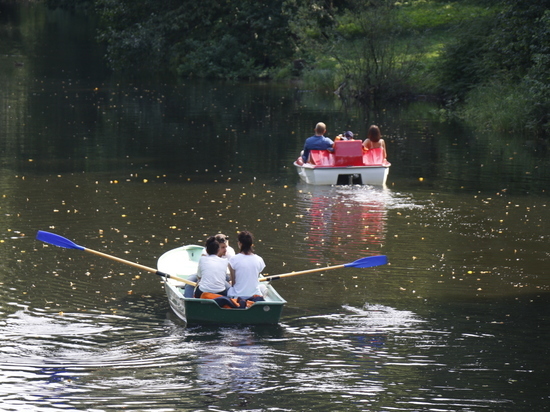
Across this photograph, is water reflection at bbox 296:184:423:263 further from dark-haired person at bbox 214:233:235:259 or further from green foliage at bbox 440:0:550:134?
green foliage at bbox 440:0:550:134

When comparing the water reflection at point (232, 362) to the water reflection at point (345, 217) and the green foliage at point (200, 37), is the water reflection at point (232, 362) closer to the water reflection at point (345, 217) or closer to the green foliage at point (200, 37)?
the water reflection at point (345, 217)

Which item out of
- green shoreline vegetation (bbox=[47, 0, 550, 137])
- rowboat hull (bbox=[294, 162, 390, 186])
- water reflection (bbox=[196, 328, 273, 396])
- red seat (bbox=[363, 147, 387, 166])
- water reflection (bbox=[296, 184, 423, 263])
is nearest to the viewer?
water reflection (bbox=[196, 328, 273, 396])

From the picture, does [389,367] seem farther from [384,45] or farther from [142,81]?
[142,81]

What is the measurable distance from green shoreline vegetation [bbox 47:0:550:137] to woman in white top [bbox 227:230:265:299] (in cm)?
2051

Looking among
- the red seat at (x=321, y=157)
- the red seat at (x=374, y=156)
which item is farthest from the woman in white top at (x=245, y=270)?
the red seat at (x=374, y=156)

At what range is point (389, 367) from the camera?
11.2 m

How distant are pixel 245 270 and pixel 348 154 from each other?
39.1 feet

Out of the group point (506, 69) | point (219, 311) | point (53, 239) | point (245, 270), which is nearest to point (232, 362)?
point (219, 311)

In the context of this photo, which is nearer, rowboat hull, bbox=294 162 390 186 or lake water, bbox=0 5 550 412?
lake water, bbox=0 5 550 412

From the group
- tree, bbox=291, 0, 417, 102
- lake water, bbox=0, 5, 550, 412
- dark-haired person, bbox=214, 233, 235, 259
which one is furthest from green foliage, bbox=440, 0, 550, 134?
dark-haired person, bbox=214, 233, 235, 259

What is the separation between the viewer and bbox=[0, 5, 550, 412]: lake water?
1056 cm

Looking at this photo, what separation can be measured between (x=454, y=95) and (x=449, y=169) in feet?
60.7

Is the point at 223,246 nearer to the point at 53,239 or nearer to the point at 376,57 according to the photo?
the point at 53,239

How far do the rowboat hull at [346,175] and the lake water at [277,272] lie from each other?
377 millimetres
